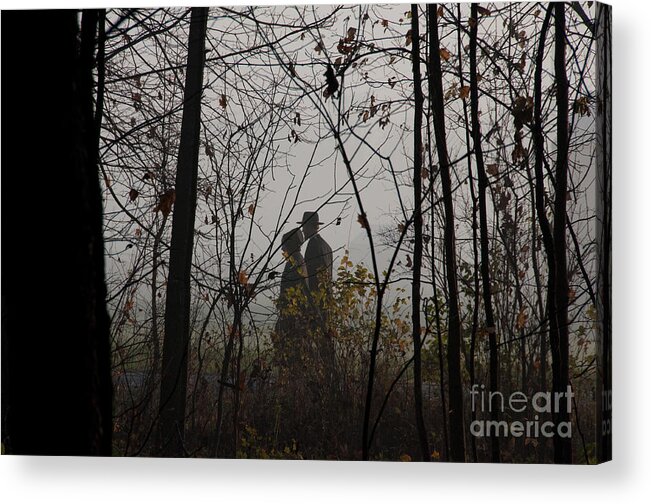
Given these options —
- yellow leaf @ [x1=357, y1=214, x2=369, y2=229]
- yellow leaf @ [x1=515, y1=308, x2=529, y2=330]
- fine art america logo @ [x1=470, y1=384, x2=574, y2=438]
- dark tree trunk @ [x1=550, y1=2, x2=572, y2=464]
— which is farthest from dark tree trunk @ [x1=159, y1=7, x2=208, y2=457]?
dark tree trunk @ [x1=550, y1=2, x2=572, y2=464]

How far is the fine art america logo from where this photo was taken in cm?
632

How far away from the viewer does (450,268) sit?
21.2 feet

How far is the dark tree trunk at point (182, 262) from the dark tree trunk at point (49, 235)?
43 centimetres

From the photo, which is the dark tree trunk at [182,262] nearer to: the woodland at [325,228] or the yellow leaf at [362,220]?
the woodland at [325,228]

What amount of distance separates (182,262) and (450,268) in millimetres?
1631

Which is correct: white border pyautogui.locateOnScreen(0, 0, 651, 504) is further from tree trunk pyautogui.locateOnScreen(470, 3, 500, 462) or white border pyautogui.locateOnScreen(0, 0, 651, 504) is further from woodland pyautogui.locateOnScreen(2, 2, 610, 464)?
tree trunk pyautogui.locateOnScreen(470, 3, 500, 462)

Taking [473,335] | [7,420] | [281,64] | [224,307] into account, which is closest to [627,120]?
[473,335]

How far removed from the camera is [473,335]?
6402mm

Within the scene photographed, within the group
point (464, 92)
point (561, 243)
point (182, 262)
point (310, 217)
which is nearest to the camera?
point (561, 243)

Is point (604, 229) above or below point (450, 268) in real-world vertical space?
above

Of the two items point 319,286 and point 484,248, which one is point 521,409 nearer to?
point 484,248

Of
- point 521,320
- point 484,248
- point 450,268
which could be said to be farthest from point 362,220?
point 521,320

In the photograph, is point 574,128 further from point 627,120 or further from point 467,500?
point 467,500

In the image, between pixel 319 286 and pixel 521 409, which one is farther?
pixel 319 286
